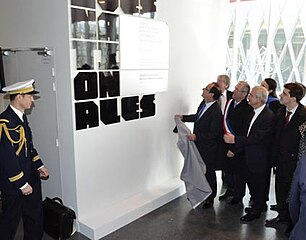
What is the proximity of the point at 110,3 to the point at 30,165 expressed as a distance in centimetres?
164

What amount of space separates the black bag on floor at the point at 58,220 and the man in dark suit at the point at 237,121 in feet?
5.81

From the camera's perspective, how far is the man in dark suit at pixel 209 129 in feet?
10.9

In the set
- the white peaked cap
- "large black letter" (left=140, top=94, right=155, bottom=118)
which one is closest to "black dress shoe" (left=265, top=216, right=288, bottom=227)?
"large black letter" (left=140, top=94, right=155, bottom=118)

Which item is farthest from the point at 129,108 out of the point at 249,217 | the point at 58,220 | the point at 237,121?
the point at 249,217

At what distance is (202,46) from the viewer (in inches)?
168

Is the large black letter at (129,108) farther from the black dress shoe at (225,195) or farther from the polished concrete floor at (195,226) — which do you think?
the black dress shoe at (225,195)

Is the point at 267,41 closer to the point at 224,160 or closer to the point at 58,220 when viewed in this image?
the point at 224,160

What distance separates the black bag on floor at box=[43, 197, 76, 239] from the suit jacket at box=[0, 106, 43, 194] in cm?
48

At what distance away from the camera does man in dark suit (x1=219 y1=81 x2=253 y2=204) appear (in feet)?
10.9

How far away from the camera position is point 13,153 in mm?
2240

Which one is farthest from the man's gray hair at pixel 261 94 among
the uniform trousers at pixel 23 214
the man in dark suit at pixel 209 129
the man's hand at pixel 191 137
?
the uniform trousers at pixel 23 214

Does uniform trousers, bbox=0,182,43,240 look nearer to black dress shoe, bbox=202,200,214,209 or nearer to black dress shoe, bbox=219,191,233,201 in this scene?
black dress shoe, bbox=202,200,214,209

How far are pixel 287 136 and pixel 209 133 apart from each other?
79 centimetres

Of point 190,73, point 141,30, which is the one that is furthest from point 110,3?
point 190,73
